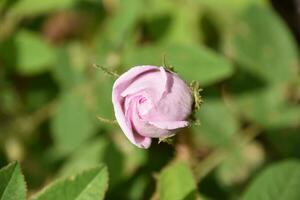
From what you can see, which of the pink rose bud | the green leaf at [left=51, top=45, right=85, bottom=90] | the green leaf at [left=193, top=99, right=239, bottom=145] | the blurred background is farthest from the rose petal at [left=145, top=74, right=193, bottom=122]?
the green leaf at [left=51, top=45, right=85, bottom=90]

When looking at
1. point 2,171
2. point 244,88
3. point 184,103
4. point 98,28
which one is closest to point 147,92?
point 184,103

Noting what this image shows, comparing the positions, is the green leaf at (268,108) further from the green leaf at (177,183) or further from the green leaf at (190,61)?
the green leaf at (177,183)

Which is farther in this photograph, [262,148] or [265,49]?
[262,148]

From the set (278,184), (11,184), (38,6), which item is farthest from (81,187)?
(38,6)

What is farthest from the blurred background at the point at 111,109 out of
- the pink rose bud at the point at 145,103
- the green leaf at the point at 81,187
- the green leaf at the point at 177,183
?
the pink rose bud at the point at 145,103

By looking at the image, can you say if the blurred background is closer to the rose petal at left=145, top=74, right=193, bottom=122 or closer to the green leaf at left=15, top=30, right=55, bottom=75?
the green leaf at left=15, top=30, right=55, bottom=75

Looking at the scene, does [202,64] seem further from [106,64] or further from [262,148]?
[262,148]
